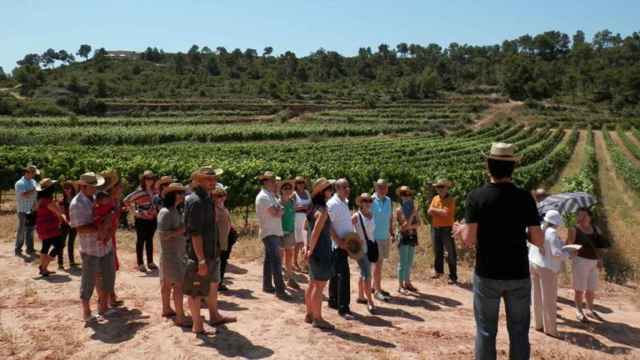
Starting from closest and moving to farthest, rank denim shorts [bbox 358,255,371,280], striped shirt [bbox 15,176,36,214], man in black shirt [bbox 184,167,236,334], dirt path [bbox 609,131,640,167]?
man in black shirt [bbox 184,167,236,334]
denim shorts [bbox 358,255,371,280]
striped shirt [bbox 15,176,36,214]
dirt path [bbox 609,131,640,167]

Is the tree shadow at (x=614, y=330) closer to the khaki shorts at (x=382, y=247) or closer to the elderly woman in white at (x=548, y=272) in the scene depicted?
the elderly woman in white at (x=548, y=272)

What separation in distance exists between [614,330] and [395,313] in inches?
110

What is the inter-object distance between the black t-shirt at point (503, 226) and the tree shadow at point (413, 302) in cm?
338

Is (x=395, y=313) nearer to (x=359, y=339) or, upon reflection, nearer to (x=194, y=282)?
(x=359, y=339)

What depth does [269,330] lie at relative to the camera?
21.3 feet

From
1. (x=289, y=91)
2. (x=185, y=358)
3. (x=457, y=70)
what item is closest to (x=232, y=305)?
(x=185, y=358)

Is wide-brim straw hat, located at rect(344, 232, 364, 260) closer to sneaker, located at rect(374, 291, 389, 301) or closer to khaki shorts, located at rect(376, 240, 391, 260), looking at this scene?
khaki shorts, located at rect(376, 240, 391, 260)

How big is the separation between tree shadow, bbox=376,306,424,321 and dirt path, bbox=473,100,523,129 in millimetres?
69906

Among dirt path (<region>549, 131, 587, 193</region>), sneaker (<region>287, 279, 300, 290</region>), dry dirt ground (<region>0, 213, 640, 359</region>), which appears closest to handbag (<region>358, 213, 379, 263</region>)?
dry dirt ground (<region>0, 213, 640, 359</region>)

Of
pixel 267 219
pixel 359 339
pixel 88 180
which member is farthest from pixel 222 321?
pixel 88 180

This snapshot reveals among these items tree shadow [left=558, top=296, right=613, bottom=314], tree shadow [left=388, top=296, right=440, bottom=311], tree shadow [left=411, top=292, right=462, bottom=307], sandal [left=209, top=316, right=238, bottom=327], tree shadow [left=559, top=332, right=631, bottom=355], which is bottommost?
tree shadow [left=558, top=296, right=613, bottom=314]

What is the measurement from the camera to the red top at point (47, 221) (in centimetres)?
888

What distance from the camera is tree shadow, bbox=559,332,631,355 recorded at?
6.29 meters

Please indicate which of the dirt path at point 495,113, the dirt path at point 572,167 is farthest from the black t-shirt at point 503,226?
the dirt path at point 495,113
